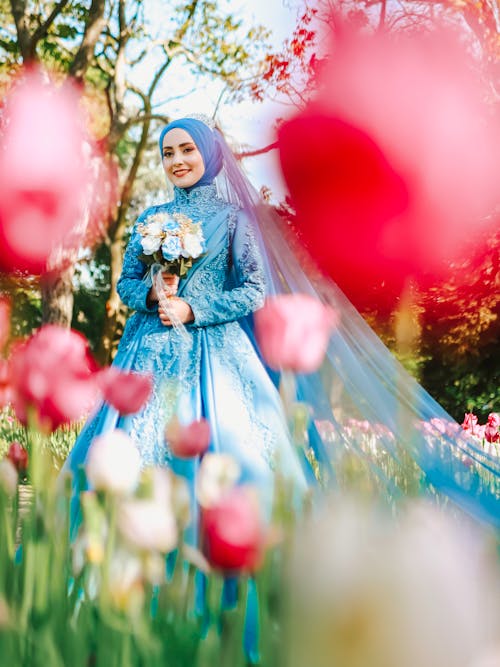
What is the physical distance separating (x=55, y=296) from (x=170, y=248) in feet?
19.5

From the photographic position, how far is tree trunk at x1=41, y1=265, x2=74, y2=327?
324 inches

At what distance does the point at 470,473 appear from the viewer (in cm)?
238

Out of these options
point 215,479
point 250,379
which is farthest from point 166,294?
point 215,479

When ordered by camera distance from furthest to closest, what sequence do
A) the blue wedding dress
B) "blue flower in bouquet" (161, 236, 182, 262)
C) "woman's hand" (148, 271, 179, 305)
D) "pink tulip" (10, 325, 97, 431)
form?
1. "woman's hand" (148, 271, 179, 305)
2. "blue flower in bouquet" (161, 236, 182, 262)
3. the blue wedding dress
4. "pink tulip" (10, 325, 97, 431)

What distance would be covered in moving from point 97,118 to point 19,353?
13.0 metres

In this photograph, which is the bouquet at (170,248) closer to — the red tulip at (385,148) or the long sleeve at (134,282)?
the long sleeve at (134,282)

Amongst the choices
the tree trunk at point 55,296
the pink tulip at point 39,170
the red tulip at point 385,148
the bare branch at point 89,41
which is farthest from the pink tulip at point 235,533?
the bare branch at point 89,41

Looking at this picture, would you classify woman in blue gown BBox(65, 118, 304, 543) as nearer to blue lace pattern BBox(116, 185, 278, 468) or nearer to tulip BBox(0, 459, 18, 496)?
blue lace pattern BBox(116, 185, 278, 468)

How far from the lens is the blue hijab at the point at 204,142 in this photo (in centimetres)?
297

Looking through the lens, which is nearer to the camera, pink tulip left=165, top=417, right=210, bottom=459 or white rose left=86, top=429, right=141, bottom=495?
white rose left=86, top=429, right=141, bottom=495

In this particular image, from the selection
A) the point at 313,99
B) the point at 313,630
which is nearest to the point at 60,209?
the point at 313,99

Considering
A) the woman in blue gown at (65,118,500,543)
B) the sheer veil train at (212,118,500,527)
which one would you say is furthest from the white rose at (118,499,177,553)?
the sheer veil train at (212,118,500,527)

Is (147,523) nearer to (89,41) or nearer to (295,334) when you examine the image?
(295,334)

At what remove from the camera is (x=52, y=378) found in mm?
1078
